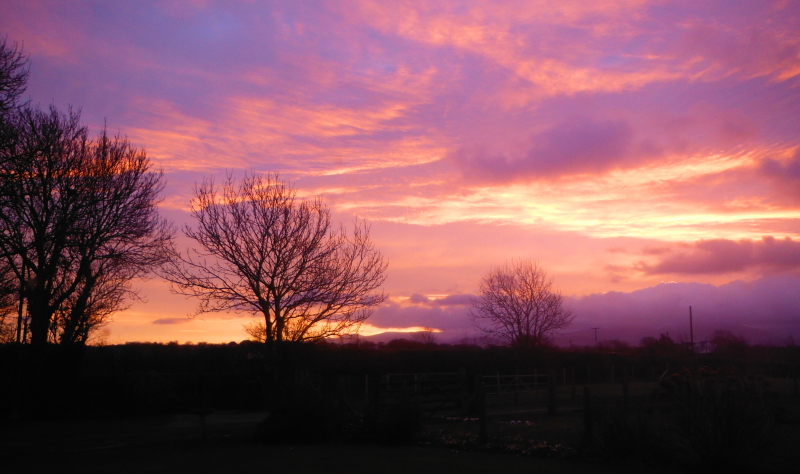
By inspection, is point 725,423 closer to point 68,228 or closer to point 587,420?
point 587,420

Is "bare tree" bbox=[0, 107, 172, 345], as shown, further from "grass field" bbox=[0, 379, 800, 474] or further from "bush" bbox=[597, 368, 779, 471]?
"bush" bbox=[597, 368, 779, 471]

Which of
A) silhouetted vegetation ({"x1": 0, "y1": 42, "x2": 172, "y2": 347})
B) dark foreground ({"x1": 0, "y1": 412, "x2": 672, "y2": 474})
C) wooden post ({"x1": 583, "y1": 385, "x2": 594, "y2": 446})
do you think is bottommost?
dark foreground ({"x1": 0, "y1": 412, "x2": 672, "y2": 474})

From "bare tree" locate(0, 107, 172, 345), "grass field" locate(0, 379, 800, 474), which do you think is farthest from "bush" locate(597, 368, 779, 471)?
"bare tree" locate(0, 107, 172, 345)

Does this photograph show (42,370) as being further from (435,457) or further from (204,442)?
(435,457)

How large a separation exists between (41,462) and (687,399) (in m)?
11.9

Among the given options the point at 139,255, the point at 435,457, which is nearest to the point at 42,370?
the point at 139,255

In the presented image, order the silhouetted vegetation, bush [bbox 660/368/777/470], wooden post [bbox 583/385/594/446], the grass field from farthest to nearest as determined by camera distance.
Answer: the silhouetted vegetation, wooden post [bbox 583/385/594/446], the grass field, bush [bbox 660/368/777/470]

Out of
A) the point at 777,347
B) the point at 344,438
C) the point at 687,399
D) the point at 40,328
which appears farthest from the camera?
the point at 777,347

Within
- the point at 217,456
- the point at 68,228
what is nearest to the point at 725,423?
the point at 217,456

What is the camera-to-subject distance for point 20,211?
20859 mm

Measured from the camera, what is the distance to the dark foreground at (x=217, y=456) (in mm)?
10302

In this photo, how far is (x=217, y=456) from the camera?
40.2 feet

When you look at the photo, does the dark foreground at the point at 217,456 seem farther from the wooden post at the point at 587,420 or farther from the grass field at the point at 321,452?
the wooden post at the point at 587,420

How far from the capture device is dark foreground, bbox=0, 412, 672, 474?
10.3 m
